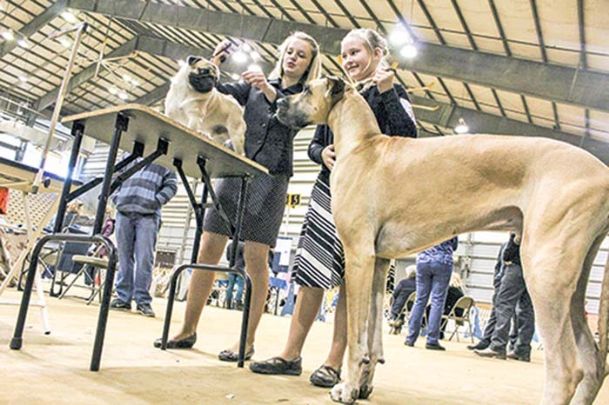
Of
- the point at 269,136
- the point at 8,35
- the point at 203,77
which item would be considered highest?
the point at 8,35

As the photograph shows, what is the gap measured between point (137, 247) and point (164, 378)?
11.9 ft

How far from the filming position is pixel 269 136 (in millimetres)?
2740

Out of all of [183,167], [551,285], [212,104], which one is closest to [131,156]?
[183,167]

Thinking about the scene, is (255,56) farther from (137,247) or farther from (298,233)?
(137,247)

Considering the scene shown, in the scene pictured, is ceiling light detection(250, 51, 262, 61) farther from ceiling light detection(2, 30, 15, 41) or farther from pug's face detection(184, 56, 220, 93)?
pug's face detection(184, 56, 220, 93)

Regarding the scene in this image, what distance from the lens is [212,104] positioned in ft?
13.3

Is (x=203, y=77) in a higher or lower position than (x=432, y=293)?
higher

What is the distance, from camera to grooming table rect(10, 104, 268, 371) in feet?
6.07

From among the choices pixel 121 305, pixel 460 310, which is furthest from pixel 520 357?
pixel 121 305

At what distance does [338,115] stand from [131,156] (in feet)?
3.06

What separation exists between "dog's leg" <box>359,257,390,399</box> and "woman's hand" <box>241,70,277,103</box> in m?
1.10

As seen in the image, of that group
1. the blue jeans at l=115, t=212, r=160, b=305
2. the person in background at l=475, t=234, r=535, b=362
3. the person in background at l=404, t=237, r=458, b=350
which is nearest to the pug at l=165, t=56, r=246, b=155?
the blue jeans at l=115, t=212, r=160, b=305

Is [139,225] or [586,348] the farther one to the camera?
[139,225]

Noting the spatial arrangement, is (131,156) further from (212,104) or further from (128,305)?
(128,305)
